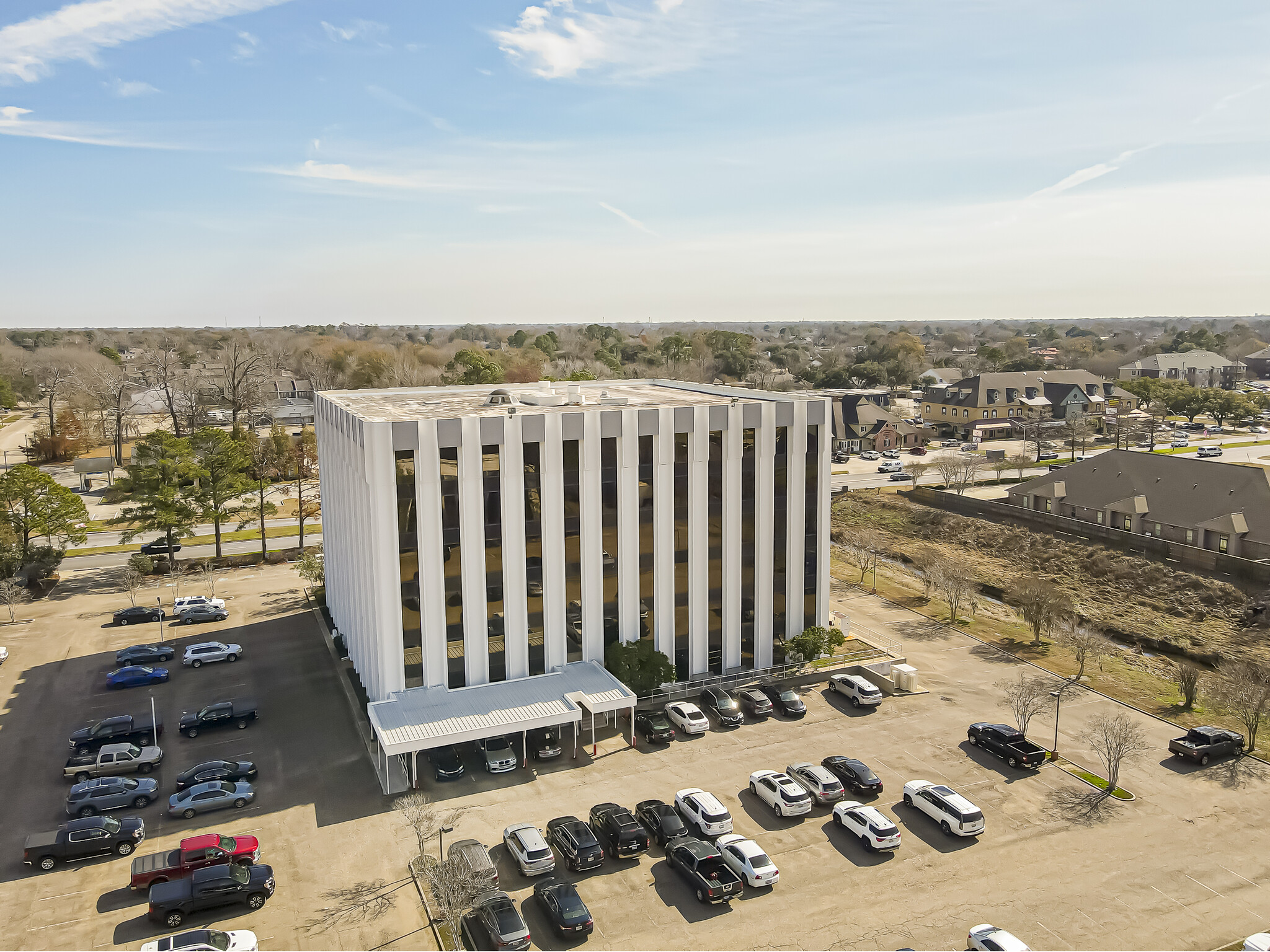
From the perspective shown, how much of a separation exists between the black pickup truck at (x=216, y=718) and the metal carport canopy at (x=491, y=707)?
7805 mm

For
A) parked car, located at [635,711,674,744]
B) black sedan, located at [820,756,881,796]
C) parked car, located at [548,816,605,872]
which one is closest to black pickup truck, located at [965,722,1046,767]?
black sedan, located at [820,756,881,796]

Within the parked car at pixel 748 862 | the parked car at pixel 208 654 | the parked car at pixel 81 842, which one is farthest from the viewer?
the parked car at pixel 208 654

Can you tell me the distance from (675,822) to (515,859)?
216 inches

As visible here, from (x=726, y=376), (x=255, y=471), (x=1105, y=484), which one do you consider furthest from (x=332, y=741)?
(x=726, y=376)

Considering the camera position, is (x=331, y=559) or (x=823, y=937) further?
(x=331, y=559)

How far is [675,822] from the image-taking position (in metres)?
29.2

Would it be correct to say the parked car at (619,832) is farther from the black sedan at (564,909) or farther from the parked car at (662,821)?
the black sedan at (564,909)

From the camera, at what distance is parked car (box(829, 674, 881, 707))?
1564 inches

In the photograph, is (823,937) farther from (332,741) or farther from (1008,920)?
(332,741)

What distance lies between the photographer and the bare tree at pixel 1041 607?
48688mm

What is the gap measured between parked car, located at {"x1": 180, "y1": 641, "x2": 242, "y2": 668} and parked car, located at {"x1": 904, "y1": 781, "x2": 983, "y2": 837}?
3496 centimetres

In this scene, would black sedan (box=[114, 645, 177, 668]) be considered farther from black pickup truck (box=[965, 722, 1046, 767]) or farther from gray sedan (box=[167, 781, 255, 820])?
black pickup truck (box=[965, 722, 1046, 767])

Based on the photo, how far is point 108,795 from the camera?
3139 centimetres

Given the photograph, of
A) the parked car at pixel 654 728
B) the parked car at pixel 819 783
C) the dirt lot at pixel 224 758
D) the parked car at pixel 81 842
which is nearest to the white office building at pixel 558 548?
the parked car at pixel 654 728
